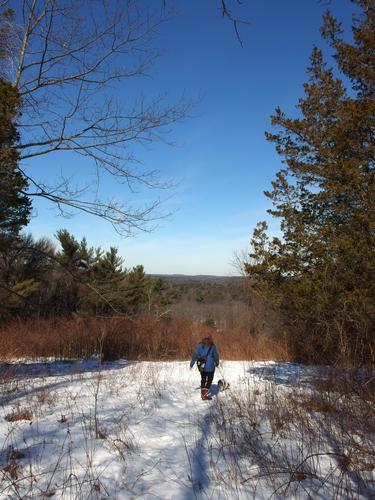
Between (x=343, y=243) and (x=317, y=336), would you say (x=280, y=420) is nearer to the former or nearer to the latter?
(x=343, y=243)

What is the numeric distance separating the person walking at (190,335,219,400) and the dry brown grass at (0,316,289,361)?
4.71 m

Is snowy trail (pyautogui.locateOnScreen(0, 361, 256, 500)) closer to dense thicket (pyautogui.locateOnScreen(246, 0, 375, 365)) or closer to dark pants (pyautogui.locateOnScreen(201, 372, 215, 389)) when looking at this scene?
dark pants (pyautogui.locateOnScreen(201, 372, 215, 389))

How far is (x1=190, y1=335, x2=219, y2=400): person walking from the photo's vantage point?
685cm

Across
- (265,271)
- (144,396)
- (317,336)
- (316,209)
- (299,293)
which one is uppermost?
(316,209)

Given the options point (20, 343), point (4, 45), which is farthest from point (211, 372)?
point (20, 343)

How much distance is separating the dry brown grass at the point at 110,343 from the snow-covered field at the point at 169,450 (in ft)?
21.1

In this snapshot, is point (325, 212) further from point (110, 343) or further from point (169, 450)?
point (110, 343)

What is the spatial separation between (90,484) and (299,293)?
4492 mm

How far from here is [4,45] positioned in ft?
19.5

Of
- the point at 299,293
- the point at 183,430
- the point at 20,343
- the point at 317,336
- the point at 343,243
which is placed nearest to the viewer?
the point at 183,430

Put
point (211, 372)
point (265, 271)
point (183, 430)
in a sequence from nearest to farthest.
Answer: point (183, 430) → point (211, 372) → point (265, 271)

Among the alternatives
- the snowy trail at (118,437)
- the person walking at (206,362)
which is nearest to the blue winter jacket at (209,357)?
the person walking at (206,362)

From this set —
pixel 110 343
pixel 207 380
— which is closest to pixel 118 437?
pixel 207 380

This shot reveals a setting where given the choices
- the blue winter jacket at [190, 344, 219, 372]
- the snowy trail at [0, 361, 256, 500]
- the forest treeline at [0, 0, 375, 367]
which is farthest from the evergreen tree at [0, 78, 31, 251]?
the blue winter jacket at [190, 344, 219, 372]
